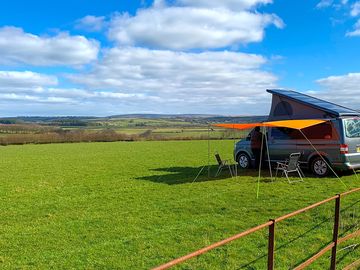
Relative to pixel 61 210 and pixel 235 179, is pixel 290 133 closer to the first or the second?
pixel 235 179

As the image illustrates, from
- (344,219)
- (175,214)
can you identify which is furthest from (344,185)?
(175,214)

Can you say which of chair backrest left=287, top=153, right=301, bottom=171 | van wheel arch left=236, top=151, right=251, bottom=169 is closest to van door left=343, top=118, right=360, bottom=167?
chair backrest left=287, top=153, right=301, bottom=171

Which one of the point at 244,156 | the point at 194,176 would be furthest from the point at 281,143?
the point at 194,176

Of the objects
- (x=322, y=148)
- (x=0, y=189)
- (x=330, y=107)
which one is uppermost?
(x=330, y=107)

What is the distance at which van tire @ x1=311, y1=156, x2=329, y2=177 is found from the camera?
41.0ft

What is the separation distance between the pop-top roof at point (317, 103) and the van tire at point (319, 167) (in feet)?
5.06

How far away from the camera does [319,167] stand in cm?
1266

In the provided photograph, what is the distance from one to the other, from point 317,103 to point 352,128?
1.48 metres

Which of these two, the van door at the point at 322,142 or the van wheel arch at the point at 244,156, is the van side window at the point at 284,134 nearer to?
the van door at the point at 322,142

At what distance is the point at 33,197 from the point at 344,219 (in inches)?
313

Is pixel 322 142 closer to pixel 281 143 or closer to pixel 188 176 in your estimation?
pixel 281 143

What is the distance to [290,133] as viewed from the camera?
13.4 meters

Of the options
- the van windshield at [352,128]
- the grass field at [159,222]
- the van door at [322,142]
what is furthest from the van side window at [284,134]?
the grass field at [159,222]

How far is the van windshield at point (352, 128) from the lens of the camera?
1203 cm
